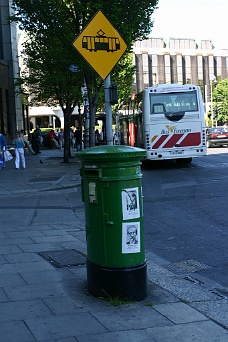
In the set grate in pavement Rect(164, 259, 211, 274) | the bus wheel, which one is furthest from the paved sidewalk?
the bus wheel

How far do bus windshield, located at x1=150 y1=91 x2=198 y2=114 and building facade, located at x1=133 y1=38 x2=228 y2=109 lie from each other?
2692 inches

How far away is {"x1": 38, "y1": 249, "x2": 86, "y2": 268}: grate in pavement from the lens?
273 inches

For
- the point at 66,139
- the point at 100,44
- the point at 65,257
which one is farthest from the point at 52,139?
the point at 65,257

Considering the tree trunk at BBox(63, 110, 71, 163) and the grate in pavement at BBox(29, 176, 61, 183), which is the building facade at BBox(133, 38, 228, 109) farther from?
the grate in pavement at BBox(29, 176, 61, 183)

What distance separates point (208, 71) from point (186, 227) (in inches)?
3719

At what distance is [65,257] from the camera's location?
7.29 m

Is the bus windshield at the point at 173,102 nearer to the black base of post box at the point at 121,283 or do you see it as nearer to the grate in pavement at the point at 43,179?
the grate in pavement at the point at 43,179

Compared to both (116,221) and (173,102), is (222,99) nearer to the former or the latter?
(173,102)

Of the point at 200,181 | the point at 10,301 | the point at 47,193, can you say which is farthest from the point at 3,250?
the point at 200,181

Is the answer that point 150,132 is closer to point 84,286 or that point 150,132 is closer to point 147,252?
point 147,252

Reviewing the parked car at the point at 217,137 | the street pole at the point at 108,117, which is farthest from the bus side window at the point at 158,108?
the parked car at the point at 217,137

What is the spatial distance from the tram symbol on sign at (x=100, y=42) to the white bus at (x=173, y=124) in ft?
34.4

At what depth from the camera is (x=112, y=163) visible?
539cm

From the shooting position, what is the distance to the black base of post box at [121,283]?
17.8 ft
